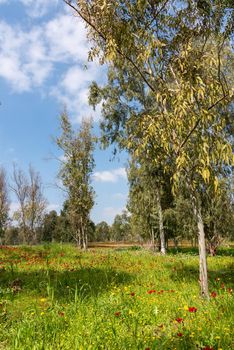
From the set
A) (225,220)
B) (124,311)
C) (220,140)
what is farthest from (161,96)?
(225,220)

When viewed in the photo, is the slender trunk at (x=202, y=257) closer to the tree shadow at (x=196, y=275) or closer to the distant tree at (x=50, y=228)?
the tree shadow at (x=196, y=275)

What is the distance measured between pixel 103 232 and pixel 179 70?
4360 inches

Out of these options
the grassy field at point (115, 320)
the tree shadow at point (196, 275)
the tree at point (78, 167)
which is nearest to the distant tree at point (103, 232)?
the tree at point (78, 167)

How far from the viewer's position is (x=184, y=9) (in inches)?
374

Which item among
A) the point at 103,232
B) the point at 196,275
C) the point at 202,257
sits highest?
the point at 103,232

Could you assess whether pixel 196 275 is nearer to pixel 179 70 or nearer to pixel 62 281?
pixel 62 281

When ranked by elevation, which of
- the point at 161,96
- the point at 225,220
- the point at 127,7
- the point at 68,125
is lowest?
the point at 225,220

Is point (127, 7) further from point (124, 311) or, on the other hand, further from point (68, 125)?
point (68, 125)

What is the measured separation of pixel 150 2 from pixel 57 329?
25.4 feet

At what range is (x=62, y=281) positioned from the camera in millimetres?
10617

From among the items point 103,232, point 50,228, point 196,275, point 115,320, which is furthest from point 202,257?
point 103,232

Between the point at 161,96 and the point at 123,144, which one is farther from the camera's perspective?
the point at 123,144

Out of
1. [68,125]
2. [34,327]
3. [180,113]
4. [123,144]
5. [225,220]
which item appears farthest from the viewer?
[68,125]

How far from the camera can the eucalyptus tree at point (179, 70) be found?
823 cm
